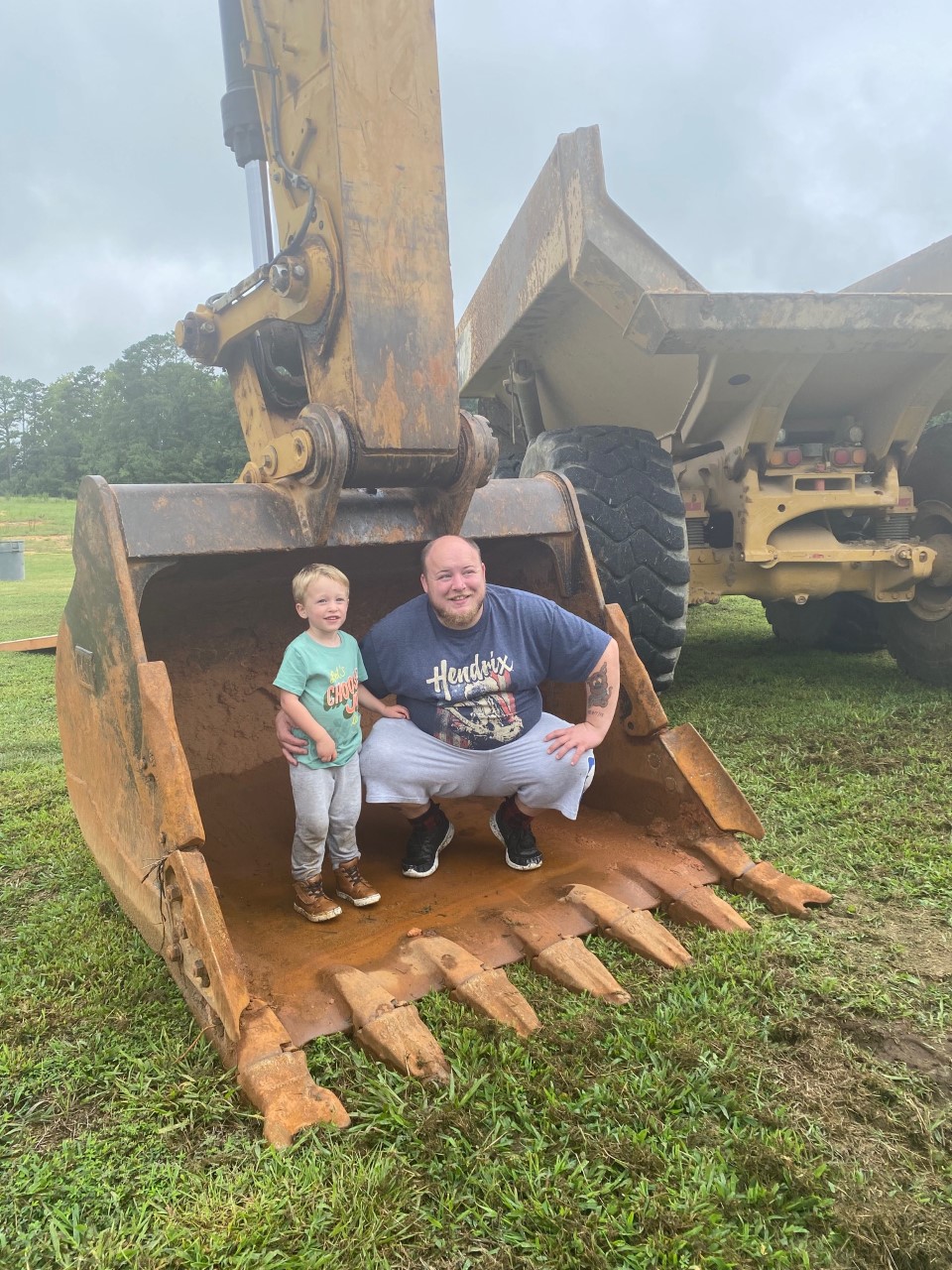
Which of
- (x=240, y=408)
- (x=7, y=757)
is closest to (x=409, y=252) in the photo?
(x=240, y=408)

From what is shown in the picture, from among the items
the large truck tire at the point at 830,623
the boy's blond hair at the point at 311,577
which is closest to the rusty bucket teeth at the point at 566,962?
the boy's blond hair at the point at 311,577

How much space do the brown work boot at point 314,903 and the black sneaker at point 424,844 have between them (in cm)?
32

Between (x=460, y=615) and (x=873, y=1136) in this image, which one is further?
(x=460, y=615)

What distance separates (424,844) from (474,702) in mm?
491

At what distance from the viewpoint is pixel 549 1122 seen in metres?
1.70

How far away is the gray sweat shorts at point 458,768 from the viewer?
277cm

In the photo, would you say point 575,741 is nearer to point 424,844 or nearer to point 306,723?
point 424,844

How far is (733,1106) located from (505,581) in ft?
6.96

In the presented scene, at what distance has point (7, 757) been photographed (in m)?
4.65

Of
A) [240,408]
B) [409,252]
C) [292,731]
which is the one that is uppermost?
[409,252]

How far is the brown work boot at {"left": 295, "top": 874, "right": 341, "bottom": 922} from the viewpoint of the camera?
259 cm

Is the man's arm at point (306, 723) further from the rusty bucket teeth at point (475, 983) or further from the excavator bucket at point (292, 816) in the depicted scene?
the rusty bucket teeth at point (475, 983)

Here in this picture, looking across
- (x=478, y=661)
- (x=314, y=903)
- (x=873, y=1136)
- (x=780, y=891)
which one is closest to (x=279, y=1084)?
(x=314, y=903)

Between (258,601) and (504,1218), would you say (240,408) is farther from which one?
(504,1218)
